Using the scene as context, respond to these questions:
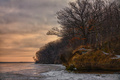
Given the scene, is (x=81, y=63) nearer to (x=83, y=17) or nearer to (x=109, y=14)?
(x=83, y=17)

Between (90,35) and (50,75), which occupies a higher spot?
(90,35)

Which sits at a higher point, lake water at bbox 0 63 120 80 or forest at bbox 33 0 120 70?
forest at bbox 33 0 120 70

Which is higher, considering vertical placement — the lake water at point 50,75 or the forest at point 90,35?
the forest at point 90,35

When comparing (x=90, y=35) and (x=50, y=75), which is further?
(x=90, y=35)

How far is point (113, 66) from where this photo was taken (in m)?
11.5

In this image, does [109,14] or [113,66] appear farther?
[109,14]

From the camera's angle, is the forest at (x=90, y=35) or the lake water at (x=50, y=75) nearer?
the lake water at (x=50, y=75)

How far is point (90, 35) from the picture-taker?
23.7m

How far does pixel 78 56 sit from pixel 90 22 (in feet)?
29.4

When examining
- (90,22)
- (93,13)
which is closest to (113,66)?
(90,22)

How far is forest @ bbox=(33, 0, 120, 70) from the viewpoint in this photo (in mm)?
12453

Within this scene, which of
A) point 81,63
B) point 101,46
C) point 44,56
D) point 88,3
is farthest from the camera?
point 44,56

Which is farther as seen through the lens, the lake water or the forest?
the forest

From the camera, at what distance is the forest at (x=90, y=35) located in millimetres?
12453
